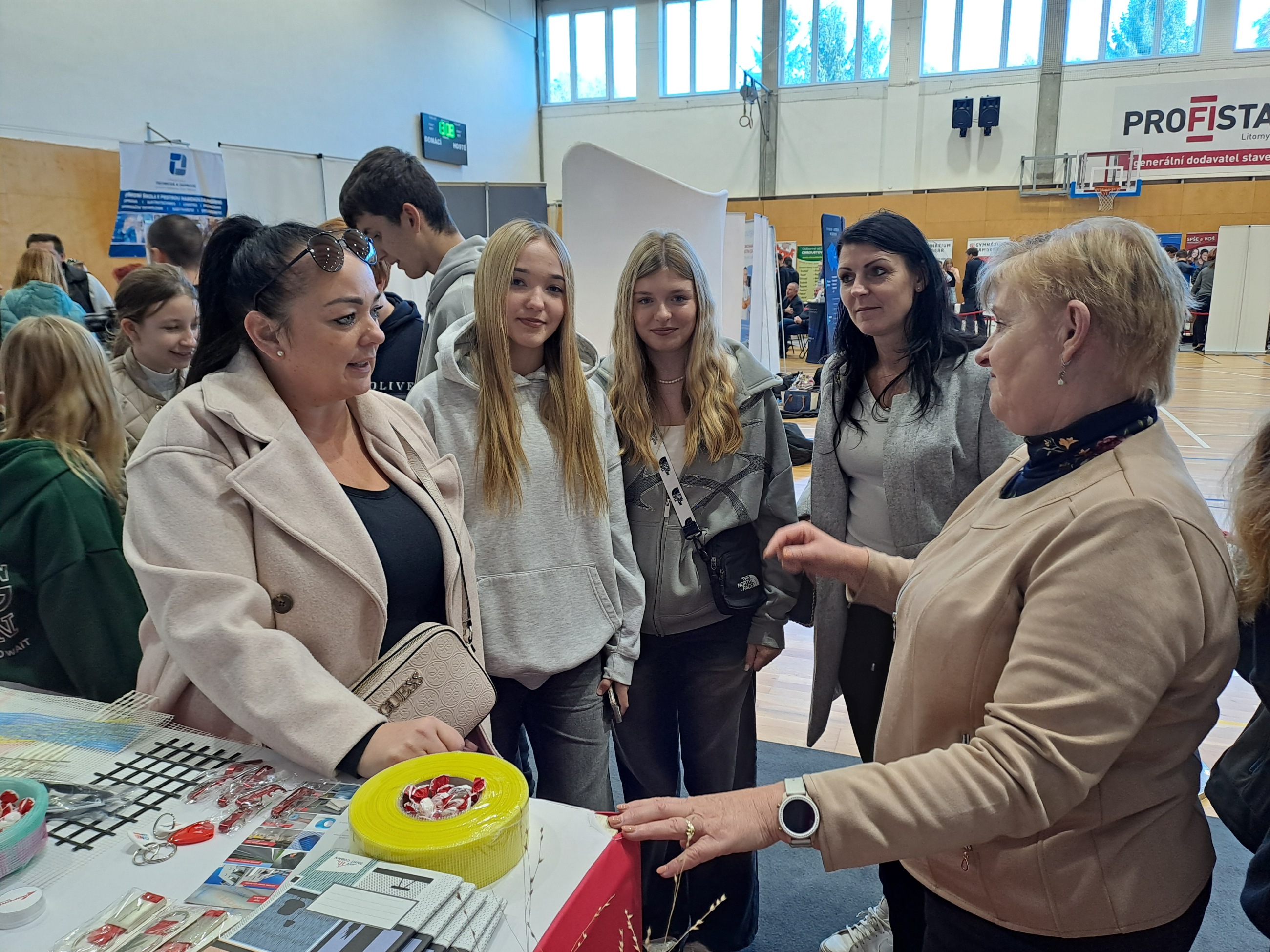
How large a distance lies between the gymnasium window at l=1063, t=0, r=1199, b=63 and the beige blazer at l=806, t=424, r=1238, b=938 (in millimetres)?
15961

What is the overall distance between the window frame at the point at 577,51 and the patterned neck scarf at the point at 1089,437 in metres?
16.5

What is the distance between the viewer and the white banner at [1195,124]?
43.1ft

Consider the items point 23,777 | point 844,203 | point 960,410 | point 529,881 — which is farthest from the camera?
point 844,203

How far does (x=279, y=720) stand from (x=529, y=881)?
43 cm

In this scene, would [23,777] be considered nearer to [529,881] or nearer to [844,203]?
[529,881]

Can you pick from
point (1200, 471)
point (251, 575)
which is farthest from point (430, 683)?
point (1200, 471)

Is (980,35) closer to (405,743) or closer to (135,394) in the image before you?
A: (135,394)

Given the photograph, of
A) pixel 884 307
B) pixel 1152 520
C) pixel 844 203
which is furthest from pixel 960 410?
pixel 844 203

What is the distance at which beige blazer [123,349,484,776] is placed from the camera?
1.14 m

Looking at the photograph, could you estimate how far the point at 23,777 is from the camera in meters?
1.09

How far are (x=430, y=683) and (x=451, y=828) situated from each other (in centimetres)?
42

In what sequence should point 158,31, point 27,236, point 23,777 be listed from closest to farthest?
1. point 23,777
2. point 27,236
3. point 158,31

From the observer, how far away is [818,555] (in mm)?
1614

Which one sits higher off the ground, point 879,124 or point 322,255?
point 879,124
